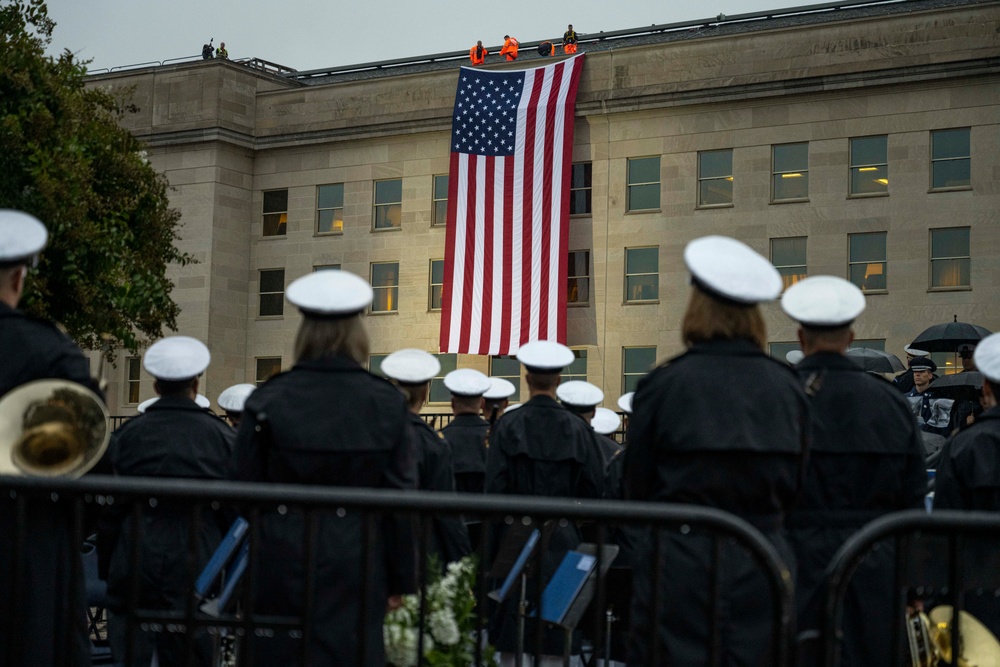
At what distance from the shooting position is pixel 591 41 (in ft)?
144

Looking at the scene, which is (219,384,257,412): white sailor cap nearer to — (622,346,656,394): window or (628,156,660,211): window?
(622,346,656,394): window

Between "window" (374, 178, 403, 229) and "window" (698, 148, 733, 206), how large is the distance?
9982mm

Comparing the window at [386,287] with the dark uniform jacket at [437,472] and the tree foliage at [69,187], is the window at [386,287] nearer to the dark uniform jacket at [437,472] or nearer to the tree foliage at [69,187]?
the tree foliage at [69,187]

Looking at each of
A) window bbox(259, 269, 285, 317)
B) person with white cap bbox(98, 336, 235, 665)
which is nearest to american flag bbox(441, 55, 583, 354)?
window bbox(259, 269, 285, 317)

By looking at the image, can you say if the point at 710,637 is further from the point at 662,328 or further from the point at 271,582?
the point at 662,328

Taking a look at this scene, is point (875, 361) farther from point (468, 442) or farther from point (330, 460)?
point (330, 460)

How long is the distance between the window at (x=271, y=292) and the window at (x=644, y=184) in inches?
497

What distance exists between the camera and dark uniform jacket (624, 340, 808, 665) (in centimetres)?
488

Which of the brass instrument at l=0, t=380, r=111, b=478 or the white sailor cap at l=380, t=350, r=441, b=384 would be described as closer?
the brass instrument at l=0, t=380, r=111, b=478

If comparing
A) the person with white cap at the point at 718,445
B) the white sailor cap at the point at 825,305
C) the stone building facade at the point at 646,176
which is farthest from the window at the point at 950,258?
the person with white cap at the point at 718,445

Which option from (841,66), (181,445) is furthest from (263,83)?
(181,445)

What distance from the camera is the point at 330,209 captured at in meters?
44.5

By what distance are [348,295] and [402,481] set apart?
2.67 feet

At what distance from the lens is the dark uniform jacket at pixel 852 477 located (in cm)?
599
